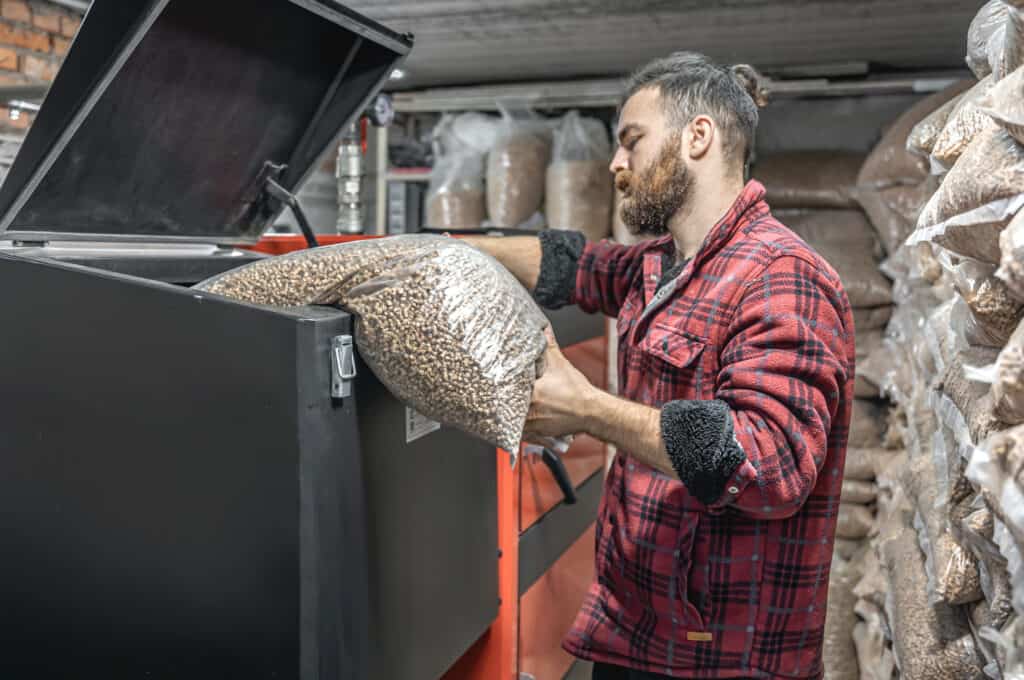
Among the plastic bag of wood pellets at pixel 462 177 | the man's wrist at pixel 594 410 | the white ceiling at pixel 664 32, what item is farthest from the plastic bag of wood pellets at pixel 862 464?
the man's wrist at pixel 594 410

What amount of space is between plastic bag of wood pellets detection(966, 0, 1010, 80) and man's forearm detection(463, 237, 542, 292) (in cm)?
77

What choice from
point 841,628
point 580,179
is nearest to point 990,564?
point 841,628

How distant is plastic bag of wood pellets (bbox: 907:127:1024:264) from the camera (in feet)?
3.12

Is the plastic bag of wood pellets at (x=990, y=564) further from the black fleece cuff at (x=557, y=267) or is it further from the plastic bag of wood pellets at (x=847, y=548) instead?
the plastic bag of wood pellets at (x=847, y=548)

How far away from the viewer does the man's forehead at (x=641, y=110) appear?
52.6 inches

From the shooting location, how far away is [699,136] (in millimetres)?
1312

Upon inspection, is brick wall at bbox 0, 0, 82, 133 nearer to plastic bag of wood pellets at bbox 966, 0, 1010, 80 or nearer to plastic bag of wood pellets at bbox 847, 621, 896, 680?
plastic bag of wood pellets at bbox 966, 0, 1010, 80

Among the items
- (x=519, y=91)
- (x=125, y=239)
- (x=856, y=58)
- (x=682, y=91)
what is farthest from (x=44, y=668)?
(x=856, y=58)

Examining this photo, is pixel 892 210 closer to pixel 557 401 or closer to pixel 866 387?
pixel 866 387

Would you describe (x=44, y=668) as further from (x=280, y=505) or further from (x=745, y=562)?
(x=745, y=562)

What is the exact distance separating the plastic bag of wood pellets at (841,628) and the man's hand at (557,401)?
179cm

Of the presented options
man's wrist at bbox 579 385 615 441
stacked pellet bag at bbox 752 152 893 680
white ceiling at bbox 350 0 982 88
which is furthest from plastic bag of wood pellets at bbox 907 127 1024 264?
stacked pellet bag at bbox 752 152 893 680

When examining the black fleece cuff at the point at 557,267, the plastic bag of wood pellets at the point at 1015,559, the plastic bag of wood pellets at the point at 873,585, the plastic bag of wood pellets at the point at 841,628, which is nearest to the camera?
the plastic bag of wood pellets at the point at 1015,559

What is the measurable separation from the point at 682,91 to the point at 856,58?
83.1 inches
